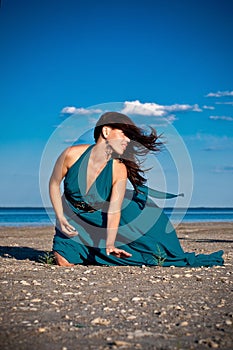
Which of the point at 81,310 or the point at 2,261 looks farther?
the point at 2,261

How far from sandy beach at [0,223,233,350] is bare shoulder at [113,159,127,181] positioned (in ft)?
4.42

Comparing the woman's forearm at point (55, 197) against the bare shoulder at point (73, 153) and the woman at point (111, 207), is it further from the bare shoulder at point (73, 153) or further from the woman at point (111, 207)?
the bare shoulder at point (73, 153)

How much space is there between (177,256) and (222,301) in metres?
2.76

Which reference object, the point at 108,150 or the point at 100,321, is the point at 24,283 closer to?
the point at 100,321

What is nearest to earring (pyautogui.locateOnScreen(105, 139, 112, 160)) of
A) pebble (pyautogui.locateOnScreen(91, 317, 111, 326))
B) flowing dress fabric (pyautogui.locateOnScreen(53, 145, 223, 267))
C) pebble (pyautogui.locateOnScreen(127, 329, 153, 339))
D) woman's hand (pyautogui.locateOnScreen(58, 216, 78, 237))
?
flowing dress fabric (pyautogui.locateOnScreen(53, 145, 223, 267))

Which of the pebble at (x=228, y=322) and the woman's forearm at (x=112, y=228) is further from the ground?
the pebble at (x=228, y=322)

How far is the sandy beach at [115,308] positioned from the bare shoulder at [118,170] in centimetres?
135

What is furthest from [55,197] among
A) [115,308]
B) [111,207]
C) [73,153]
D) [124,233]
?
[115,308]

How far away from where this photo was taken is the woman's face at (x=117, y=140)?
7375 millimetres

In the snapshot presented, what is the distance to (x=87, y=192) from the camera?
24.7ft

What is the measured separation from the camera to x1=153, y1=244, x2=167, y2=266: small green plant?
768cm

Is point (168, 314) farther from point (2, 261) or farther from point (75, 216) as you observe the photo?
point (2, 261)

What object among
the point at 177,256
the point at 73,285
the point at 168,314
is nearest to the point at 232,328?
the point at 168,314

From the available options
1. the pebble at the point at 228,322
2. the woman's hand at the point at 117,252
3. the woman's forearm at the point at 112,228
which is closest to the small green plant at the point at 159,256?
the woman's hand at the point at 117,252
